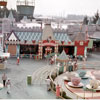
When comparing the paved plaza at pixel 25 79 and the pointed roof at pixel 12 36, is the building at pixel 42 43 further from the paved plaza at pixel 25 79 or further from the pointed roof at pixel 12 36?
the paved plaza at pixel 25 79

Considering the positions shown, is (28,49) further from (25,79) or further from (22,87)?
(22,87)

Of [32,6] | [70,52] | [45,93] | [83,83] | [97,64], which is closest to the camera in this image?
[45,93]

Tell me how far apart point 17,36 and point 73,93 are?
18.0 meters

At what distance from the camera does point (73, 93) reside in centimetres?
1855

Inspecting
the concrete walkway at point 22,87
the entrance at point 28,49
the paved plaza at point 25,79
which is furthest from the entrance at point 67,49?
the concrete walkway at point 22,87

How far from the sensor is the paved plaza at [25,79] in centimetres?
1734

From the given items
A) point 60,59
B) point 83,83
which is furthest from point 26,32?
point 83,83

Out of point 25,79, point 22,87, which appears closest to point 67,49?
point 25,79

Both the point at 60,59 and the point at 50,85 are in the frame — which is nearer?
the point at 50,85

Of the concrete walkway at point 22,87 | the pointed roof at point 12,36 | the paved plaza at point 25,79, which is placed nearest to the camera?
the concrete walkway at point 22,87

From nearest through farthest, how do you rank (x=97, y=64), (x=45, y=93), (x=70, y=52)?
(x=45, y=93) < (x=97, y=64) < (x=70, y=52)

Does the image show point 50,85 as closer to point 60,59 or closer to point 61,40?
point 60,59

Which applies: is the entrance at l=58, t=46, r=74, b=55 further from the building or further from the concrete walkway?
the concrete walkway

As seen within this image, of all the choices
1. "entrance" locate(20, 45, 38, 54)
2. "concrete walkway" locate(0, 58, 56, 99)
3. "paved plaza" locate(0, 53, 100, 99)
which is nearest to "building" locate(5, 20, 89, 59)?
"entrance" locate(20, 45, 38, 54)
